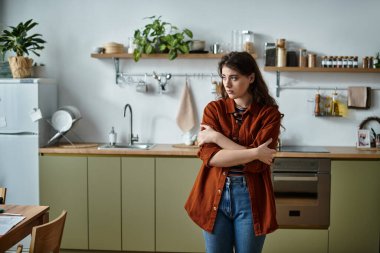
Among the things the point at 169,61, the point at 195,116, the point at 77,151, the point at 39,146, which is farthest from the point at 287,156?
the point at 39,146

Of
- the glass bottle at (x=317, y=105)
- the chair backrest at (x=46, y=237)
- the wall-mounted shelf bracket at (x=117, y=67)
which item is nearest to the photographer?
the chair backrest at (x=46, y=237)

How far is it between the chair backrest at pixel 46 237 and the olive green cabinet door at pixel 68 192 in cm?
189

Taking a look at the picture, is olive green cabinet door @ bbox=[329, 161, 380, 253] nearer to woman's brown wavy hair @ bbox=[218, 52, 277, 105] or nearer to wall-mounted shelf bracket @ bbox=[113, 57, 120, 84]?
woman's brown wavy hair @ bbox=[218, 52, 277, 105]

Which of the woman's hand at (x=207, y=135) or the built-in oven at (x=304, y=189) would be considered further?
the built-in oven at (x=304, y=189)

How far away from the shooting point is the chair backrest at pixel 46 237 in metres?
1.96

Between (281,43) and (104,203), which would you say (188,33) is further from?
(104,203)

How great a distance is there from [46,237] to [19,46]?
103 inches

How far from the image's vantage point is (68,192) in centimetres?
410

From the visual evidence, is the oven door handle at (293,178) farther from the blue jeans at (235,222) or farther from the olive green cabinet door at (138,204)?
the blue jeans at (235,222)

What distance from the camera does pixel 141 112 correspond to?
14.9 ft

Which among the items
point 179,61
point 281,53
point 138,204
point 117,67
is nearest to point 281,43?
point 281,53

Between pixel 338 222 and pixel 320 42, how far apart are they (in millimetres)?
1559

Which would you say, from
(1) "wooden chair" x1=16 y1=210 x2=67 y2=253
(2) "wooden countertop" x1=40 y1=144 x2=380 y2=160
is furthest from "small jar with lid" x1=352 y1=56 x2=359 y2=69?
(1) "wooden chair" x1=16 y1=210 x2=67 y2=253

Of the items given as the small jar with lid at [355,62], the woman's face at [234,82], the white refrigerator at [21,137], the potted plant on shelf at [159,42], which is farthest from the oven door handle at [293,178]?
the white refrigerator at [21,137]
